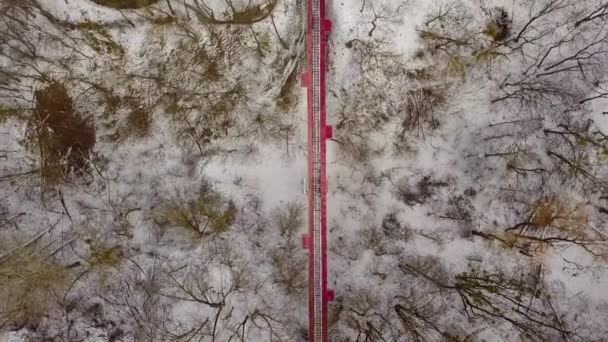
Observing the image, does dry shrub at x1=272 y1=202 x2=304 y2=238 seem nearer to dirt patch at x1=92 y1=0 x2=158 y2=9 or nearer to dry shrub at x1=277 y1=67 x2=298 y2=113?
dry shrub at x1=277 y1=67 x2=298 y2=113

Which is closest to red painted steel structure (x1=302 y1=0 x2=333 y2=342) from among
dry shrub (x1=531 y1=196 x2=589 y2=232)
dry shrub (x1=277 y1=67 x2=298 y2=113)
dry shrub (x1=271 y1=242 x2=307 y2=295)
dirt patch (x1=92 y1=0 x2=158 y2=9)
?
dry shrub (x1=271 y1=242 x2=307 y2=295)

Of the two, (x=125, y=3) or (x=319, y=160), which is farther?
(x=319, y=160)

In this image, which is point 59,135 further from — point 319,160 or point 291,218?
point 319,160

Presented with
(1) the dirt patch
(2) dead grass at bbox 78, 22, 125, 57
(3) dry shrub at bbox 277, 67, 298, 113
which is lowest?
(3) dry shrub at bbox 277, 67, 298, 113

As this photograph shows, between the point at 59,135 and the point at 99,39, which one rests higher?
the point at 99,39

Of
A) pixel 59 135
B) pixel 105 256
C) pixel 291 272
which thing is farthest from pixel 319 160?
pixel 59 135

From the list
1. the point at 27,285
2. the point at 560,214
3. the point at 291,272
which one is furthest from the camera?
the point at 291,272

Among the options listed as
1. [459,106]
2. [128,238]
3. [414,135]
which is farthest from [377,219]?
[128,238]

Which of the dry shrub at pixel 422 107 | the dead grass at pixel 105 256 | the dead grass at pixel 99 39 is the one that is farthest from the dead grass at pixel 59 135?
the dry shrub at pixel 422 107

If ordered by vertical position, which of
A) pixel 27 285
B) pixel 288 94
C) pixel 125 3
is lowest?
pixel 27 285
